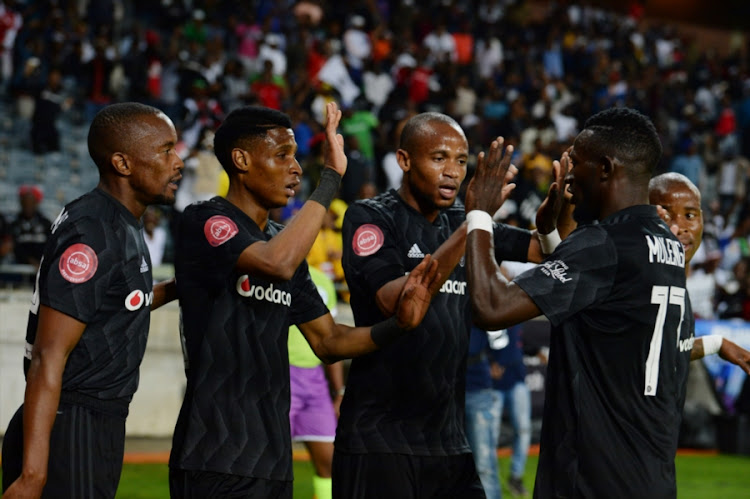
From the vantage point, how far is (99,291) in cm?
413

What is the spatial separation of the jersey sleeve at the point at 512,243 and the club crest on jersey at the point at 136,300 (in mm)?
1830

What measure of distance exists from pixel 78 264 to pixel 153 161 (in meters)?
0.63

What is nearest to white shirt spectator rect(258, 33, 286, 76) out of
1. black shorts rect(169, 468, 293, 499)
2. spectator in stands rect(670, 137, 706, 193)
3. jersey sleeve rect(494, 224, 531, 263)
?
Result: spectator in stands rect(670, 137, 706, 193)

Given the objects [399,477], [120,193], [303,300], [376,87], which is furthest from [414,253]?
[376,87]

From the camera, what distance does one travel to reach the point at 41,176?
1622 cm

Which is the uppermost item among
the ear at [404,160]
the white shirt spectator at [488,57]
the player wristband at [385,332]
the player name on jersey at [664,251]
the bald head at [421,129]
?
the white shirt spectator at [488,57]

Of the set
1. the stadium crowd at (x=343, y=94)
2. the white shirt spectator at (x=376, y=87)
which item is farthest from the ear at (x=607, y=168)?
the white shirt spectator at (x=376, y=87)

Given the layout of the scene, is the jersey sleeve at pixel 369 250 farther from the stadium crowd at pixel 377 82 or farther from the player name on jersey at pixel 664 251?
the stadium crowd at pixel 377 82

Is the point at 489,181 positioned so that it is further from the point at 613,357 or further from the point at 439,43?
the point at 439,43

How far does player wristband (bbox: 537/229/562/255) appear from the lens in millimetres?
4902

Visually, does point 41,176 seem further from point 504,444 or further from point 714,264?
point 714,264

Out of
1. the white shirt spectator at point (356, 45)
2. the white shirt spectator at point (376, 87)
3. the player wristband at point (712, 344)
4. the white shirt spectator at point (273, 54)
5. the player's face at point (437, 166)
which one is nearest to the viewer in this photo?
the player's face at point (437, 166)

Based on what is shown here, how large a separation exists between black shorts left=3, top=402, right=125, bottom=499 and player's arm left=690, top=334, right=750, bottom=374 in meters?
2.89

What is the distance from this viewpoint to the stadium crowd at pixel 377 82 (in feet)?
52.7
